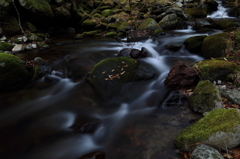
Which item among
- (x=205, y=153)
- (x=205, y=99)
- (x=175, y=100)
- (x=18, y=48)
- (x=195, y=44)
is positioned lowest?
(x=175, y=100)

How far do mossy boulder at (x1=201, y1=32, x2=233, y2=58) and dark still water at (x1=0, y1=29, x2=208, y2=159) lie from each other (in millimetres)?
2097

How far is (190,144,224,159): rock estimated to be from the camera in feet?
7.22

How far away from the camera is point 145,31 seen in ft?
36.2

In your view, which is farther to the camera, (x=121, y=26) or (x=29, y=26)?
(x=121, y=26)

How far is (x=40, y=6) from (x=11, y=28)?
2.56 meters

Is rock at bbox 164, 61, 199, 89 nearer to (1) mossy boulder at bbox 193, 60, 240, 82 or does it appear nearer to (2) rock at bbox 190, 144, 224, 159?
(1) mossy boulder at bbox 193, 60, 240, 82

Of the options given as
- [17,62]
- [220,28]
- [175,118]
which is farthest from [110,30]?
[175,118]

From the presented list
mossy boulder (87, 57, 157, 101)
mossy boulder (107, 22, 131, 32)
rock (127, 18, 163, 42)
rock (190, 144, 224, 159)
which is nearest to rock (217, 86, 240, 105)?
rock (190, 144, 224, 159)

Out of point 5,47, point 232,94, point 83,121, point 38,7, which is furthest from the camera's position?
point 38,7

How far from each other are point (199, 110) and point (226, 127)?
1.13 m

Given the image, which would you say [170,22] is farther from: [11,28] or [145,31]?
[11,28]

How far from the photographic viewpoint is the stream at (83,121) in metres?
→ 3.02

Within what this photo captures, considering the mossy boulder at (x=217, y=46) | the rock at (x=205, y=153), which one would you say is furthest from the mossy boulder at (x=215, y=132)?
the mossy boulder at (x=217, y=46)

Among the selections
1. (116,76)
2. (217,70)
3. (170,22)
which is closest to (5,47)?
(116,76)
